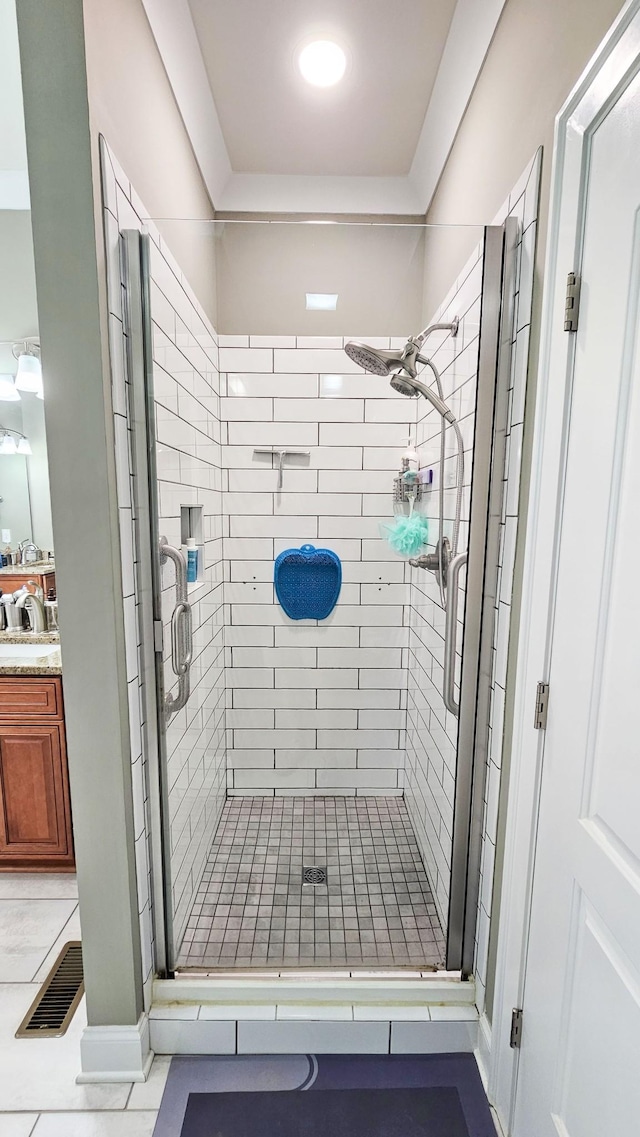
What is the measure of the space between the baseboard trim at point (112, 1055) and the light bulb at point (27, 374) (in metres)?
2.36

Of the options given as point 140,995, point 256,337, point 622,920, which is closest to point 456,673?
point 622,920

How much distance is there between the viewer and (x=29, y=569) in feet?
7.58

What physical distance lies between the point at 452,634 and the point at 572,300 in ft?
2.80

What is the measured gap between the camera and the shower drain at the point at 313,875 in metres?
1.81

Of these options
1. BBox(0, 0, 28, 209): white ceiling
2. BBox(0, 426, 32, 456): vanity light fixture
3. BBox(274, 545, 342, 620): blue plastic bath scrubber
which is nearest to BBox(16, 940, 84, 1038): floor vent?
BBox(274, 545, 342, 620): blue plastic bath scrubber

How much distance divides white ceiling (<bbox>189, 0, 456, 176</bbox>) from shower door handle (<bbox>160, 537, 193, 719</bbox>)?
1521mm

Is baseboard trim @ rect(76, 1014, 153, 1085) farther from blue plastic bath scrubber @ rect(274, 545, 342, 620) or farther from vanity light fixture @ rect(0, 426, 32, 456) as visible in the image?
vanity light fixture @ rect(0, 426, 32, 456)

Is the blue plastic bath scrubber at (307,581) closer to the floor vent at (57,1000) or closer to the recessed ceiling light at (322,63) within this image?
the floor vent at (57,1000)

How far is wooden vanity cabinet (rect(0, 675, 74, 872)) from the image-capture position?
186 cm

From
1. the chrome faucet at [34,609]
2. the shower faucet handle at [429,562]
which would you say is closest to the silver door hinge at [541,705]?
the shower faucet handle at [429,562]

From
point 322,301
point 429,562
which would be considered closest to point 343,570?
point 429,562

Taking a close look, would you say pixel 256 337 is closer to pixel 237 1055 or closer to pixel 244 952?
pixel 244 952

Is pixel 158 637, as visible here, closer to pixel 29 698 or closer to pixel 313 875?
pixel 29 698

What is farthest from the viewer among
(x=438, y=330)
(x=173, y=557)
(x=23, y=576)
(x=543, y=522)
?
(x=23, y=576)
